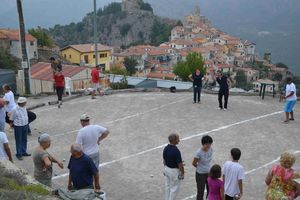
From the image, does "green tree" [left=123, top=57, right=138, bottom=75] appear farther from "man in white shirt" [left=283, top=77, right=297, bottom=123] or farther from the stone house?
"man in white shirt" [left=283, top=77, right=297, bottom=123]

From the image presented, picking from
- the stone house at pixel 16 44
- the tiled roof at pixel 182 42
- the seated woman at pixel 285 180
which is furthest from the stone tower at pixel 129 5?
the seated woman at pixel 285 180

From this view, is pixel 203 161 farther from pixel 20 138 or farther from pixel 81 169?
pixel 20 138

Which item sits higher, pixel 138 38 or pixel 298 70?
pixel 138 38

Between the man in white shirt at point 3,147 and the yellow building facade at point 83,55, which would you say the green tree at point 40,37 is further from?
the man in white shirt at point 3,147

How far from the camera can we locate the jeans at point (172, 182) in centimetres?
787

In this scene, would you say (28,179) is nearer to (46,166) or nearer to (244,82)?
(46,166)

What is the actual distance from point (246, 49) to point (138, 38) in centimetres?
4443

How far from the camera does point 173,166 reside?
7.84m

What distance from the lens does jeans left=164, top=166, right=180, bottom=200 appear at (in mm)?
7871

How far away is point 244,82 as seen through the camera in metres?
122

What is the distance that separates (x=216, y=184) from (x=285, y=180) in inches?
42.9

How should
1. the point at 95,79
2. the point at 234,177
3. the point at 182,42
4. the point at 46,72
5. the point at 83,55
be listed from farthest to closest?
the point at 182,42 < the point at 83,55 < the point at 46,72 < the point at 95,79 < the point at 234,177

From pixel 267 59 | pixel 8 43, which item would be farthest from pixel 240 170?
pixel 267 59

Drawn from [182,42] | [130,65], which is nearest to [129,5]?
[182,42]
